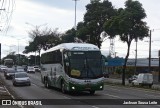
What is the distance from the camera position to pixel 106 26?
51.0 metres

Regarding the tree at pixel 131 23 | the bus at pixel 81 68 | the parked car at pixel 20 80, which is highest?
the tree at pixel 131 23

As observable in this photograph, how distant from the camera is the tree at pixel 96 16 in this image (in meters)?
64.0

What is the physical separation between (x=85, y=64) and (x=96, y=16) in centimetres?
3571

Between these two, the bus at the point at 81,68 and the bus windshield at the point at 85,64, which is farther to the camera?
the bus windshield at the point at 85,64

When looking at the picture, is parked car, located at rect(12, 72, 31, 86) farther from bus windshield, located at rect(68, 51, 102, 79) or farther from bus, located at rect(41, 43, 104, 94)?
bus windshield, located at rect(68, 51, 102, 79)

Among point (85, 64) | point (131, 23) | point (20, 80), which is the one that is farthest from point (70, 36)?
point (85, 64)

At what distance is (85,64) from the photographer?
29.8 meters

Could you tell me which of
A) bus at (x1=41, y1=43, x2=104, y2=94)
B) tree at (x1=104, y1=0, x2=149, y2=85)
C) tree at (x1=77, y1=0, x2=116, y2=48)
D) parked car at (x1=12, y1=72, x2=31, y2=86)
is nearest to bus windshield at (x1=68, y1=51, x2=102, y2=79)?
bus at (x1=41, y1=43, x2=104, y2=94)

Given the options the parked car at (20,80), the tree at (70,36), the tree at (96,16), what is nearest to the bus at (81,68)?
the parked car at (20,80)

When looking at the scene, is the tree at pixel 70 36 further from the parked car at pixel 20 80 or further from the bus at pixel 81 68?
the bus at pixel 81 68

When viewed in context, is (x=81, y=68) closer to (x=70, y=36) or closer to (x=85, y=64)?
(x=85, y=64)

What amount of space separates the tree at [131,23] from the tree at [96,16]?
45.2 feet

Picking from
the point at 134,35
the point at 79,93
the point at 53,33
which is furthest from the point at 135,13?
the point at 53,33

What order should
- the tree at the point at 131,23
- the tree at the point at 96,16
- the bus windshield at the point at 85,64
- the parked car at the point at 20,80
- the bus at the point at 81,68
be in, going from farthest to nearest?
1. the tree at the point at 96,16
2. the tree at the point at 131,23
3. the parked car at the point at 20,80
4. the bus windshield at the point at 85,64
5. the bus at the point at 81,68
